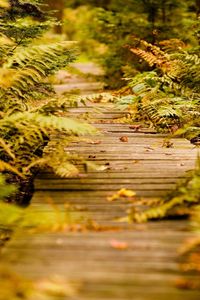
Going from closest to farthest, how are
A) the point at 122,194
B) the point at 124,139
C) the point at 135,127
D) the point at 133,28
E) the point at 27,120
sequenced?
the point at 122,194
the point at 27,120
the point at 124,139
the point at 135,127
the point at 133,28

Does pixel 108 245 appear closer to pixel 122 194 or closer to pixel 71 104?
pixel 122 194

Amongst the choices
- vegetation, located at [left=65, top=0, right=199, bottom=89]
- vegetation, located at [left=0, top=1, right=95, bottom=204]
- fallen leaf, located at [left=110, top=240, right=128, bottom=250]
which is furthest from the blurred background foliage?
fallen leaf, located at [left=110, top=240, right=128, bottom=250]

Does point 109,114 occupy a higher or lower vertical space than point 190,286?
lower

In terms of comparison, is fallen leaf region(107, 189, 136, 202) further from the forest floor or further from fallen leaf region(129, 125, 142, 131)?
fallen leaf region(129, 125, 142, 131)

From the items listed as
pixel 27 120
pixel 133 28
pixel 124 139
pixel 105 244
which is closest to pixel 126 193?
pixel 105 244

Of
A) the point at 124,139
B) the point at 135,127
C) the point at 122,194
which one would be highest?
the point at 122,194

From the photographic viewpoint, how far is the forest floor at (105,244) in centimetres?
273

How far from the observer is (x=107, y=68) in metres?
11.4

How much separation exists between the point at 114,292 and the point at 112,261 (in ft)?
1.08

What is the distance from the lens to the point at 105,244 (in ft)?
10.5

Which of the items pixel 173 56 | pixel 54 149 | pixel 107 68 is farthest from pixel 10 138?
pixel 107 68

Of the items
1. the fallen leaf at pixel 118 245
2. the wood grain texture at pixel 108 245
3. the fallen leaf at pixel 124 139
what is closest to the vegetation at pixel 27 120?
the wood grain texture at pixel 108 245

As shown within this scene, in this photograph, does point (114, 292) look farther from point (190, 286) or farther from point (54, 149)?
point (54, 149)

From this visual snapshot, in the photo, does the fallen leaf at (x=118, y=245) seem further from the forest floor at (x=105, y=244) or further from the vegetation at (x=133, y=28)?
the vegetation at (x=133, y=28)
